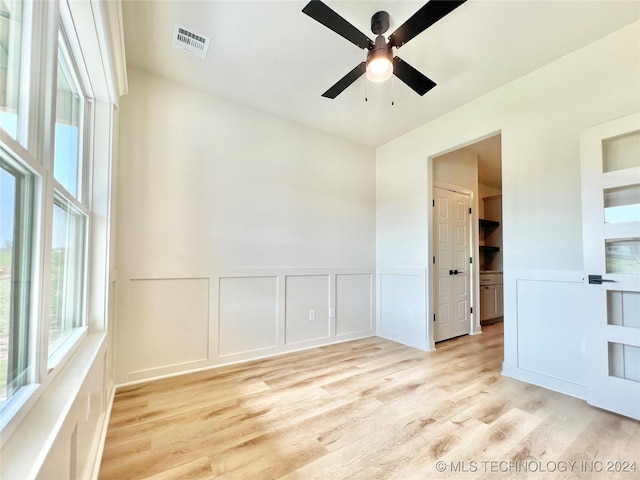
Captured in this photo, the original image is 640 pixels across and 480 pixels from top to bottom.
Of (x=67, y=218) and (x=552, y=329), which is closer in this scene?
(x=67, y=218)

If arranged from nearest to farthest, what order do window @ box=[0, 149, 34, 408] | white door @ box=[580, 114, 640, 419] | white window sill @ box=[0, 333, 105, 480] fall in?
white window sill @ box=[0, 333, 105, 480]
window @ box=[0, 149, 34, 408]
white door @ box=[580, 114, 640, 419]

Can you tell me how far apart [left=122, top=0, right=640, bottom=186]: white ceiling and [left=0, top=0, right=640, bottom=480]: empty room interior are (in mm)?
21

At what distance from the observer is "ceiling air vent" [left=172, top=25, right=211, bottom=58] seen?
6.72 feet

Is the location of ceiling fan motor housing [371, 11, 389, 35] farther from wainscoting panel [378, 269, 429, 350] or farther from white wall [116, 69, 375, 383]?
wainscoting panel [378, 269, 429, 350]

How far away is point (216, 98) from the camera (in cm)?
283

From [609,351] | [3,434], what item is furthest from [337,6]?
[609,351]

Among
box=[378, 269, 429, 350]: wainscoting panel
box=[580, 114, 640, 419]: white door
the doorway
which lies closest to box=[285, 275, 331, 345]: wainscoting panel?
box=[378, 269, 429, 350]: wainscoting panel

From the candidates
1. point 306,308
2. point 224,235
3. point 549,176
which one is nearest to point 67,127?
point 224,235

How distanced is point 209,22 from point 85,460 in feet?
8.62

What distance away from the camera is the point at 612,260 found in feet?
6.68

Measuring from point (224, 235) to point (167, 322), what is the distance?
0.94m

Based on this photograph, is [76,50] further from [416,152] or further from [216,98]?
[416,152]

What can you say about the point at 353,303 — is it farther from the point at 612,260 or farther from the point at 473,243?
the point at 612,260

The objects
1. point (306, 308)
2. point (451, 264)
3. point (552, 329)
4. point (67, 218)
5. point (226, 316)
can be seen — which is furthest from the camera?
point (451, 264)
